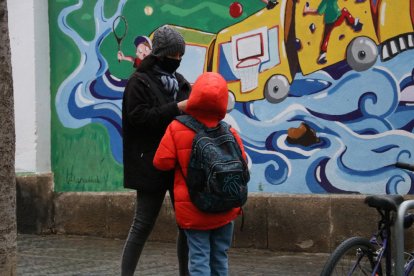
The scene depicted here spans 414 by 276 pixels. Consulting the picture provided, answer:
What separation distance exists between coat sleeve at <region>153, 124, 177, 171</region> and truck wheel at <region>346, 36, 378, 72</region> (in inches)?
120

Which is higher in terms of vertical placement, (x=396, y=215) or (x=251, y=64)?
(x=251, y=64)

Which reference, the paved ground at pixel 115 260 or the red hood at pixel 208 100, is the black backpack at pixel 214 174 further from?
the paved ground at pixel 115 260

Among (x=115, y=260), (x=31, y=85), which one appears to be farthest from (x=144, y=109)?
(x=31, y=85)

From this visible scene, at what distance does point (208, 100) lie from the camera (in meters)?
4.15

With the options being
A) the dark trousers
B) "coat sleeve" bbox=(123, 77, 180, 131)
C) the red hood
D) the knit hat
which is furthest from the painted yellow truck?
the red hood

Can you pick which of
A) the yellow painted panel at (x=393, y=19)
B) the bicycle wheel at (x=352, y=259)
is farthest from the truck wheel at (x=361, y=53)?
the bicycle wheel at (x=352, y=259)

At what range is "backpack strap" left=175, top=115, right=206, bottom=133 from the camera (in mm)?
4203

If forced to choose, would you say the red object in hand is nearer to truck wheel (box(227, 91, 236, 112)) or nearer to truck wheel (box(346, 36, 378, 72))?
truck wheel (box(227, 91, 236, 112))

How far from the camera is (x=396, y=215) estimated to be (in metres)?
4.01

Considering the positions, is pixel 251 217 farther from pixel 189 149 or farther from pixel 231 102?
pixel 189 149

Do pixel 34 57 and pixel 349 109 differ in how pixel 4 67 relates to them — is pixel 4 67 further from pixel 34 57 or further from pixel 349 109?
pixel 34 57

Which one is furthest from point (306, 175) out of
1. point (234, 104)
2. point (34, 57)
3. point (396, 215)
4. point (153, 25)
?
point (34, 57)

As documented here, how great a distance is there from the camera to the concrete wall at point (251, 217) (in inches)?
264

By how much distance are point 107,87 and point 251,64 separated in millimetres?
1875
